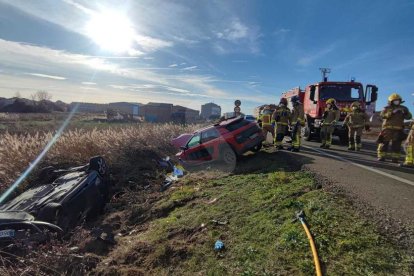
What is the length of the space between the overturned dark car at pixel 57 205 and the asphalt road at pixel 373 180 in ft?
17.0

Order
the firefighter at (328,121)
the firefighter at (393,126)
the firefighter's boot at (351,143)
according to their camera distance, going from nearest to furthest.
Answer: the firefighter at (393,126), the firefighter's boot at (351,143), the firefighter at (328,121)

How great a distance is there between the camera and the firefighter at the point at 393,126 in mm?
8555

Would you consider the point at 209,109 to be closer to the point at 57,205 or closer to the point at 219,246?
the point at 57,205

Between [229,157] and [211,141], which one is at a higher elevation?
[211,141]

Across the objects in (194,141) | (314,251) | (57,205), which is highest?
(194,141)

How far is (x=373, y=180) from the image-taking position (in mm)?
6223

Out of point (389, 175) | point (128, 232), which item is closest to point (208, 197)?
point (128, 232)

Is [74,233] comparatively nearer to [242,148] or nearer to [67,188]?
[67,188]

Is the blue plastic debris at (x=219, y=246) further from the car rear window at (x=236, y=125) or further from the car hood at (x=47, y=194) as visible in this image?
the car rear window at (x=236, y=125)

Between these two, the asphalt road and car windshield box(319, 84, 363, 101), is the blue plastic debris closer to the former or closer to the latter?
the asphalt road

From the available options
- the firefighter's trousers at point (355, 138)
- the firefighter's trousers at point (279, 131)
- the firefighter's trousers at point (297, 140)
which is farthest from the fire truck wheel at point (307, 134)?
the firefighter's trousers at point (297, 140)

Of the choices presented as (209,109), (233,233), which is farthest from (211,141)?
(209,109)

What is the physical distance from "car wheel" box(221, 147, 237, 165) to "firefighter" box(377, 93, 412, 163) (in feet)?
13.1

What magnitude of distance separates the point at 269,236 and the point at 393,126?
20.2ft
